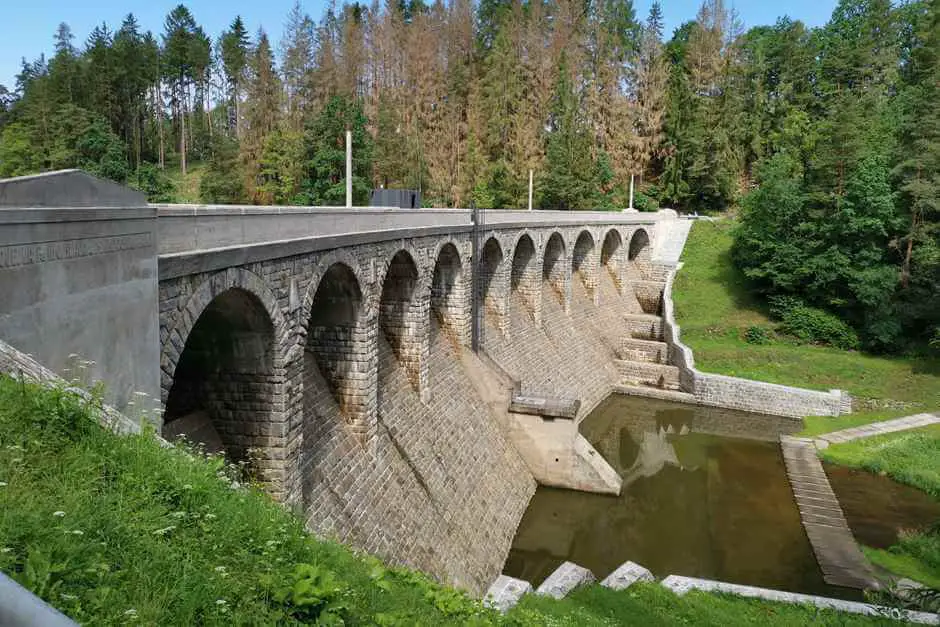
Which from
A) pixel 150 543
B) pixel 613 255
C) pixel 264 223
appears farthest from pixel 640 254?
pixel 150 543

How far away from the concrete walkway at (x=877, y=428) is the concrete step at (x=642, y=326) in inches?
559

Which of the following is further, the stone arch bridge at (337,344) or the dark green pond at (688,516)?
the dark green pond at (688,516)

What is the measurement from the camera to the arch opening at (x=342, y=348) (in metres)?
16.5

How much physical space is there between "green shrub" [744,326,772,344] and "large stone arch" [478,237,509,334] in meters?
17.5

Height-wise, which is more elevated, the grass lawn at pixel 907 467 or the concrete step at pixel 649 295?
the concrete step at pixel 649 295

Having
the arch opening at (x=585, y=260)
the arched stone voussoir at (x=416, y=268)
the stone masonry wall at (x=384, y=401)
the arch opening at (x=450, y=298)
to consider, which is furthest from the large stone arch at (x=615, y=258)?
the arched stone voussoir at (x=416, y=268)

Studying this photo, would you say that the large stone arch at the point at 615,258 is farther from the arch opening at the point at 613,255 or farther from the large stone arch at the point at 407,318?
the large stone arch at the point at 407,318

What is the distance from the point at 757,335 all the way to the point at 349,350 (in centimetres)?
2921

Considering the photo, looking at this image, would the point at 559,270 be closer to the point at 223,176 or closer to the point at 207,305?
the point at 207,305

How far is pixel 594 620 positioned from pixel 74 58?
77.6 metres

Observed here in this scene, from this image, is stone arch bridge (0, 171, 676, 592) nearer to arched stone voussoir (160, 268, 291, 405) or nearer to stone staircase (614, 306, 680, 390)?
arched stone voussoir (160, 268, 291, 405)

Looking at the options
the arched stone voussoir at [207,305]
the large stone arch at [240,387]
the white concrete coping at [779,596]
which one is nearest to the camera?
the arched stone voussoir at [207,305]

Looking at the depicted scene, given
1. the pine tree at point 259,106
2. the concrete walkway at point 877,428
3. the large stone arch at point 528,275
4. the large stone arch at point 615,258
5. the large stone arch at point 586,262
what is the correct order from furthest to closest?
the pine tree at point 259,106 < the large stone arch at point 615,258 < the large stone arch at point 586,262 < the large stone arch at point 528,275 < the concrete walkway at point 877,428

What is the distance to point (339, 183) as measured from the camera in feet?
163
